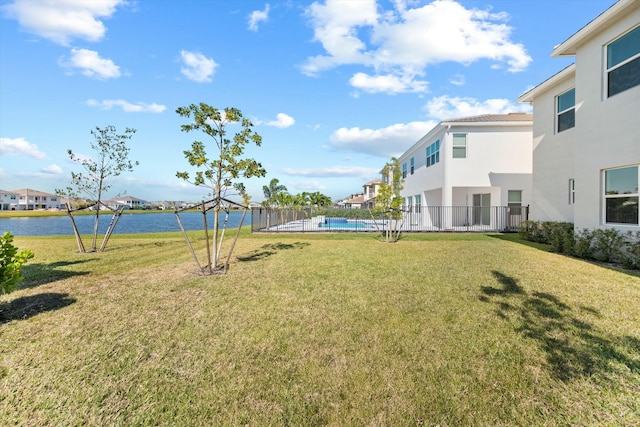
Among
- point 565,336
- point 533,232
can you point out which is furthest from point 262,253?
point 533,232

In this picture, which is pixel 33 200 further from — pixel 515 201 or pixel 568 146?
pixel 568 146

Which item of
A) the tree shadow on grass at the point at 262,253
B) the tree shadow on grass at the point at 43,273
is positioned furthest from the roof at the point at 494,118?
the tree shadow on grass at the point at 43,273

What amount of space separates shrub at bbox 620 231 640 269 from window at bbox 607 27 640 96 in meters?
3.61

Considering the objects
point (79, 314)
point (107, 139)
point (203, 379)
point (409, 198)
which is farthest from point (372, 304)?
point (409, 198)

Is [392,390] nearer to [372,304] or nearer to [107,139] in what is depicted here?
[372,304]

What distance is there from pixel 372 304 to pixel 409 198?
21917 mm

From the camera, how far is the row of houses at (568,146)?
7.41 metres

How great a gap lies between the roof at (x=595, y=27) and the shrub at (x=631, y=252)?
17.5 feet

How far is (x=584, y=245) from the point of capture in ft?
26.9

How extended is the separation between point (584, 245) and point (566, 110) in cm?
596

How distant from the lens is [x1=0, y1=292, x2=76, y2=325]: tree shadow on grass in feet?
13.8

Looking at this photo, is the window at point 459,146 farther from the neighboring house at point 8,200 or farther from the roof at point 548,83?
the neighboring house at point 8,200

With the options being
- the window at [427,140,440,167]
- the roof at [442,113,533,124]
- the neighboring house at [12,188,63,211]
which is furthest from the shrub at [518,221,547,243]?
the neighboring house at [12,188,63,211]

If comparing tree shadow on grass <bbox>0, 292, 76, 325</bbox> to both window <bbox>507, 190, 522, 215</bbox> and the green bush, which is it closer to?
the green bush
